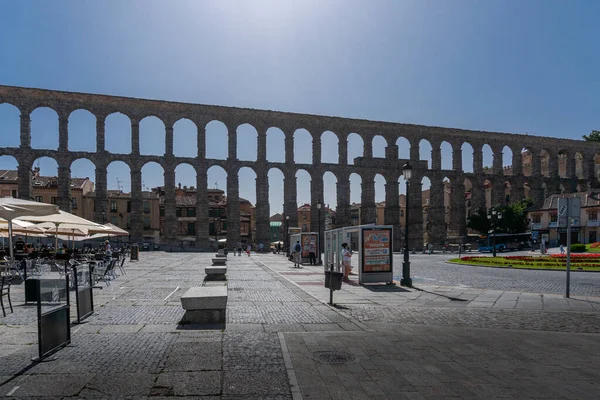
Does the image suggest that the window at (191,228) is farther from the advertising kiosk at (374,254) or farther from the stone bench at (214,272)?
the advertising kiosk at (374,254)

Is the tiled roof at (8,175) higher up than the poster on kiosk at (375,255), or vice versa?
the tiled roof at (8,175)

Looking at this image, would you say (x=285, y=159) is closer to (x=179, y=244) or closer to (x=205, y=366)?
(x=179, y=244)

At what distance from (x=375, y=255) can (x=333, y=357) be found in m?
11.4

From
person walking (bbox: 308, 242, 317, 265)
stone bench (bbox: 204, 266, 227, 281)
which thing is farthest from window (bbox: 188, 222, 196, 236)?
stone bench (bbox: 204, 266, 227, 281)

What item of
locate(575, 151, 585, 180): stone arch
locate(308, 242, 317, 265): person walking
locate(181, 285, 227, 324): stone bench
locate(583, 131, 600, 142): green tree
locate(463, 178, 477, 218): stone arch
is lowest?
locate(308, 242, 317, 265): person walking

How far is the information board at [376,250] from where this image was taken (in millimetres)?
18359

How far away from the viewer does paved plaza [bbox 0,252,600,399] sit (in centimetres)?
591

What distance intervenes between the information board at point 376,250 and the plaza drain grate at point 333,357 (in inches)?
426

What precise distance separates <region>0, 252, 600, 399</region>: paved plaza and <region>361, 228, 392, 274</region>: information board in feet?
16.8

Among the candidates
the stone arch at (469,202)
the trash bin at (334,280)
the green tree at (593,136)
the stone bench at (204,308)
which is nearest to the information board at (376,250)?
the trash bin at (334,280)

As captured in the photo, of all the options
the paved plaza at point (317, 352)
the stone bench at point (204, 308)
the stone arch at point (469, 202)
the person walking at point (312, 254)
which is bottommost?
the person walking at point (312, 254)

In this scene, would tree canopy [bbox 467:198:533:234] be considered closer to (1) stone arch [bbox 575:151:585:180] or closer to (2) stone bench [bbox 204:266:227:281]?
(1) stone arch [bbox 575:151:585:180]

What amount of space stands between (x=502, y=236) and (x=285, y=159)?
31.7 meters

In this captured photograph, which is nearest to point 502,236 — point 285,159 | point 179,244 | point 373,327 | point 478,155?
point 478,155
